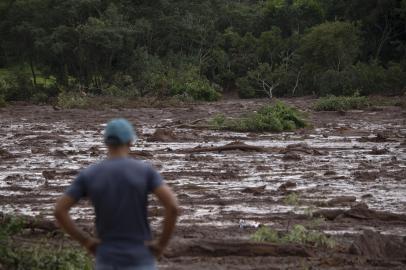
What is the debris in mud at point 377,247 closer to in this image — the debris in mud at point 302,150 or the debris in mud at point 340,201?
the debris in mud at point 340,201

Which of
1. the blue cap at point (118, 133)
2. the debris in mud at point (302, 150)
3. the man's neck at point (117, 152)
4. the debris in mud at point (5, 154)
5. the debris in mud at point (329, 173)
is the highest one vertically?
the blue cap at point (118, 133)

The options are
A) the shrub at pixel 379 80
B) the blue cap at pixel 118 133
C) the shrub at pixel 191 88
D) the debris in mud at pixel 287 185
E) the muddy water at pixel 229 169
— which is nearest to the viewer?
the blue cap at pixel 118 133

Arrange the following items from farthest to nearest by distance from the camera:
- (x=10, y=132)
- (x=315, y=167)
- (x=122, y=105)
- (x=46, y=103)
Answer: (x=46, y=103) < (x=122, y=105) < (x=10, y=132) < (x=315, y=167)

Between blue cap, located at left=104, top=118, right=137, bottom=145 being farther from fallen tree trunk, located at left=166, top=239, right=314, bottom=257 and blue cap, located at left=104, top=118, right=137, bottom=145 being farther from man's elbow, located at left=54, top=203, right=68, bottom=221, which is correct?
fallen tree trunk, located at left=166, top=239, right=314, bottom=257

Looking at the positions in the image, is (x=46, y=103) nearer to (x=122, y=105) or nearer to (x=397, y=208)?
(x=122, y=105)

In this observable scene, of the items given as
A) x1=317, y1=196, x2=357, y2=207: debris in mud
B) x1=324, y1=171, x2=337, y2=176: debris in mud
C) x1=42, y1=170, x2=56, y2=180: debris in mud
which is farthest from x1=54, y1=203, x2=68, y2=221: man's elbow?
x1=324, y1=171, x2=337, y2=176: debris in mud

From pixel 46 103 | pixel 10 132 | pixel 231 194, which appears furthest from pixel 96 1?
pixel 231 194

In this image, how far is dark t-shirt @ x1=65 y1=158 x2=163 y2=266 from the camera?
4.86 m

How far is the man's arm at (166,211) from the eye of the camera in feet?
16.1

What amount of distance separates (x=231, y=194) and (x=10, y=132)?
15737 millimetres

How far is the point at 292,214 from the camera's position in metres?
11.8

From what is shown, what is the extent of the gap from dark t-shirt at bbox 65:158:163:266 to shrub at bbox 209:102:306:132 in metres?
22.4

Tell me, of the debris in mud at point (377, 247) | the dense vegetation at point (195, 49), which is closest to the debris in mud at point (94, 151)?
Answer: the debris in mud at point (377, 247)

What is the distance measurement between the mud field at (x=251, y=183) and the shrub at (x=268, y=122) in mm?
672
